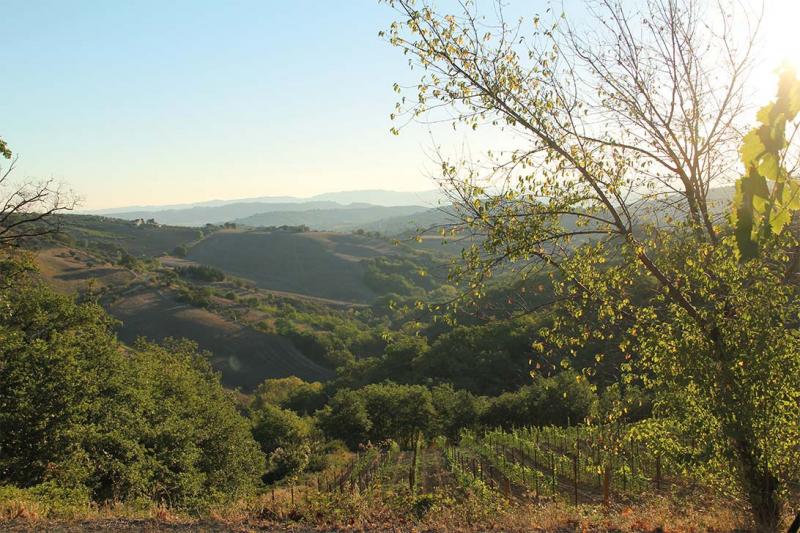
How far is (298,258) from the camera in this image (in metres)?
158

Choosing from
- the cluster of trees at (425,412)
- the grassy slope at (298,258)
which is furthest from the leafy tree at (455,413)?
the grassy slope at (298,258)

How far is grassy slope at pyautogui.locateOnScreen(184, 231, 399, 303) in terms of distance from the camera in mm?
142500

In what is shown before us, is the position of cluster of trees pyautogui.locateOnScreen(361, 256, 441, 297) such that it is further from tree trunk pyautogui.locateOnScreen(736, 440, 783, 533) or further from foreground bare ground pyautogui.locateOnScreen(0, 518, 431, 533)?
tree trunk pyautogui.locateOnScreen(736, 440, 783, 533)

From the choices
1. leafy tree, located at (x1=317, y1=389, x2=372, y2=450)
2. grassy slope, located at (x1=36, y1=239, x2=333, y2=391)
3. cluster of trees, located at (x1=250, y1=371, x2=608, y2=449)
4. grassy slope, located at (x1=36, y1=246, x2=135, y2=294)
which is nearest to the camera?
cluster of trees, located at (x1=250, y1=371, x2=608, y2=449)

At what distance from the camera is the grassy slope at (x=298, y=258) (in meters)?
142

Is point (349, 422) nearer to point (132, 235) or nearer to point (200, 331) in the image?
point (200, 331)

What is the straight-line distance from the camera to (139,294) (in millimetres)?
88750

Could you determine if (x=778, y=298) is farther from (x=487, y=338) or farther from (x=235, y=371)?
(x=235, y=371)

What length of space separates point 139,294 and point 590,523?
305 ft

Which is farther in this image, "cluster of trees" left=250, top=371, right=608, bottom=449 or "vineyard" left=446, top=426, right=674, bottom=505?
"cluster of trees" left=250, top=371, right=608, bottom=449

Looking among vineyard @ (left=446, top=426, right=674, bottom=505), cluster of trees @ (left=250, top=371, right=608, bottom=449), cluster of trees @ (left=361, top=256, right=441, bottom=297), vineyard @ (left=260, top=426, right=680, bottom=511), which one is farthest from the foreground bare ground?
cluster of trees @ (left=361, top=256, right=441, bottom=297)

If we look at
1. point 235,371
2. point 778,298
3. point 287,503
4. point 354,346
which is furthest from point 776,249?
point 354,346

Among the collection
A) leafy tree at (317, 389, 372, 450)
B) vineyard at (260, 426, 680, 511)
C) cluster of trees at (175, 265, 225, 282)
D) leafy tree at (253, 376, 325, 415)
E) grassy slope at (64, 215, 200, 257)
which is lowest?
leafy tree at (253, 376, 325, 415)

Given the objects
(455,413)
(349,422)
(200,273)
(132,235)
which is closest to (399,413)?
(349,422)
